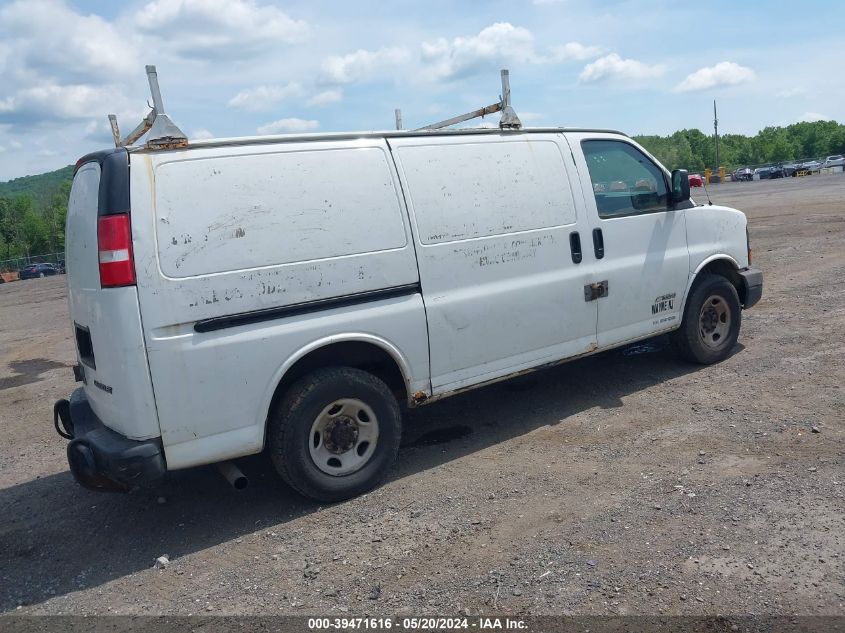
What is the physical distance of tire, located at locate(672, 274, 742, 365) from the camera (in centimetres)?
653

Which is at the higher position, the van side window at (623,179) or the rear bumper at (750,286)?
the van side window at (623,179)

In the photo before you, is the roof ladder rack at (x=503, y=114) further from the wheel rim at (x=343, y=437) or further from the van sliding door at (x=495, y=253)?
the wheel rim at (x=343, y=437)

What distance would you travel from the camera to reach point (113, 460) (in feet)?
13.0

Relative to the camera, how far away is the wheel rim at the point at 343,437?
457 centimetres

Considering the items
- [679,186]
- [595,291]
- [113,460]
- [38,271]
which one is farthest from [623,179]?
[38,271]

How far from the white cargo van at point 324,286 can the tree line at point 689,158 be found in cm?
5436

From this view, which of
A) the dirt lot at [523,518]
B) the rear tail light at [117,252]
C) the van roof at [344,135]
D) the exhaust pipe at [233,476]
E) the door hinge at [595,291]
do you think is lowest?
the dirt lot at [523,518]

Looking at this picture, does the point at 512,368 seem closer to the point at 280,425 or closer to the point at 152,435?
the point at 280,425

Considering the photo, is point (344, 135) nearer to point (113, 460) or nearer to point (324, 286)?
point (324, 286)

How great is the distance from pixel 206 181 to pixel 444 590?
2590 mm

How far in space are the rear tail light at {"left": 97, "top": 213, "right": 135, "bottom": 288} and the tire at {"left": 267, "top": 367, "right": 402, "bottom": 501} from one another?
1.16 metres

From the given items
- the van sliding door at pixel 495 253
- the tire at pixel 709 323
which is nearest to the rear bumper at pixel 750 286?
the tire at pixel 709 323

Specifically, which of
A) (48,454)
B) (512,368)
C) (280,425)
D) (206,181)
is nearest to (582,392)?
(512,368)

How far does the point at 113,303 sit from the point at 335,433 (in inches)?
60.8
